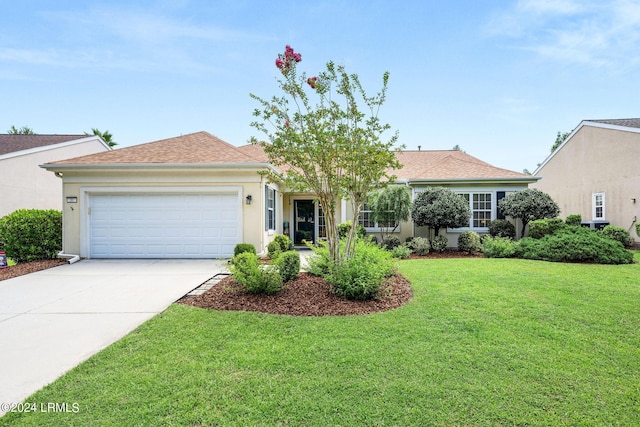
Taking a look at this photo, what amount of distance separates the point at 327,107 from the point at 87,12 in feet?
26.9

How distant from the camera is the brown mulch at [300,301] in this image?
475 centimetres

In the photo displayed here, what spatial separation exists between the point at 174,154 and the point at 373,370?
10206 millimetres

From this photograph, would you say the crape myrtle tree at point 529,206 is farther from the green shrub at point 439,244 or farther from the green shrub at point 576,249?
the green shrub at point 439,244

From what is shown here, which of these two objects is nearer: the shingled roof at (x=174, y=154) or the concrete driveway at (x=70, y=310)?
the concrete driveway at (x=70, y=310)

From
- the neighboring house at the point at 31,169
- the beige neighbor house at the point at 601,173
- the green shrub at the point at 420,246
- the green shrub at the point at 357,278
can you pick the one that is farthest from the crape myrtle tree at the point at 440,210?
the neighboring house at the point at 31,169

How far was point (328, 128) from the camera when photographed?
5848 mm

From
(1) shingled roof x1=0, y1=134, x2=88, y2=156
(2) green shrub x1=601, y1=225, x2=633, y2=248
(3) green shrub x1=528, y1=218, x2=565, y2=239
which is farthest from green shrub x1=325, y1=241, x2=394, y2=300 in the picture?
(1) shingled roof x1=0, y1=134, x2=88, y2=156

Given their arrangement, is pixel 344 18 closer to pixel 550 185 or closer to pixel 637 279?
pixel 637 279

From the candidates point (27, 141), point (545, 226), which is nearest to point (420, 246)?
point (545, 226)

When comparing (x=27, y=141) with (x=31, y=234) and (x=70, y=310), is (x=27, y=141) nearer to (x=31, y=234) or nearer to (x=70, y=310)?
(x=31, y=234)

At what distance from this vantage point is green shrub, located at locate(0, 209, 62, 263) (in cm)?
946

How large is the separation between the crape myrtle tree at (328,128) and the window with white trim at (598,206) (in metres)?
15.5

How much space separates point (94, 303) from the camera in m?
5.38

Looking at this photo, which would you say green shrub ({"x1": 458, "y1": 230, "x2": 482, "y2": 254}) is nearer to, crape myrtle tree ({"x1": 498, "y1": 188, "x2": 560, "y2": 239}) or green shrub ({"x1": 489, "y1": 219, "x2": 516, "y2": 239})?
green shrub ({"x1": 489, "y1": 219, "x2": 516, "y2": 239})
